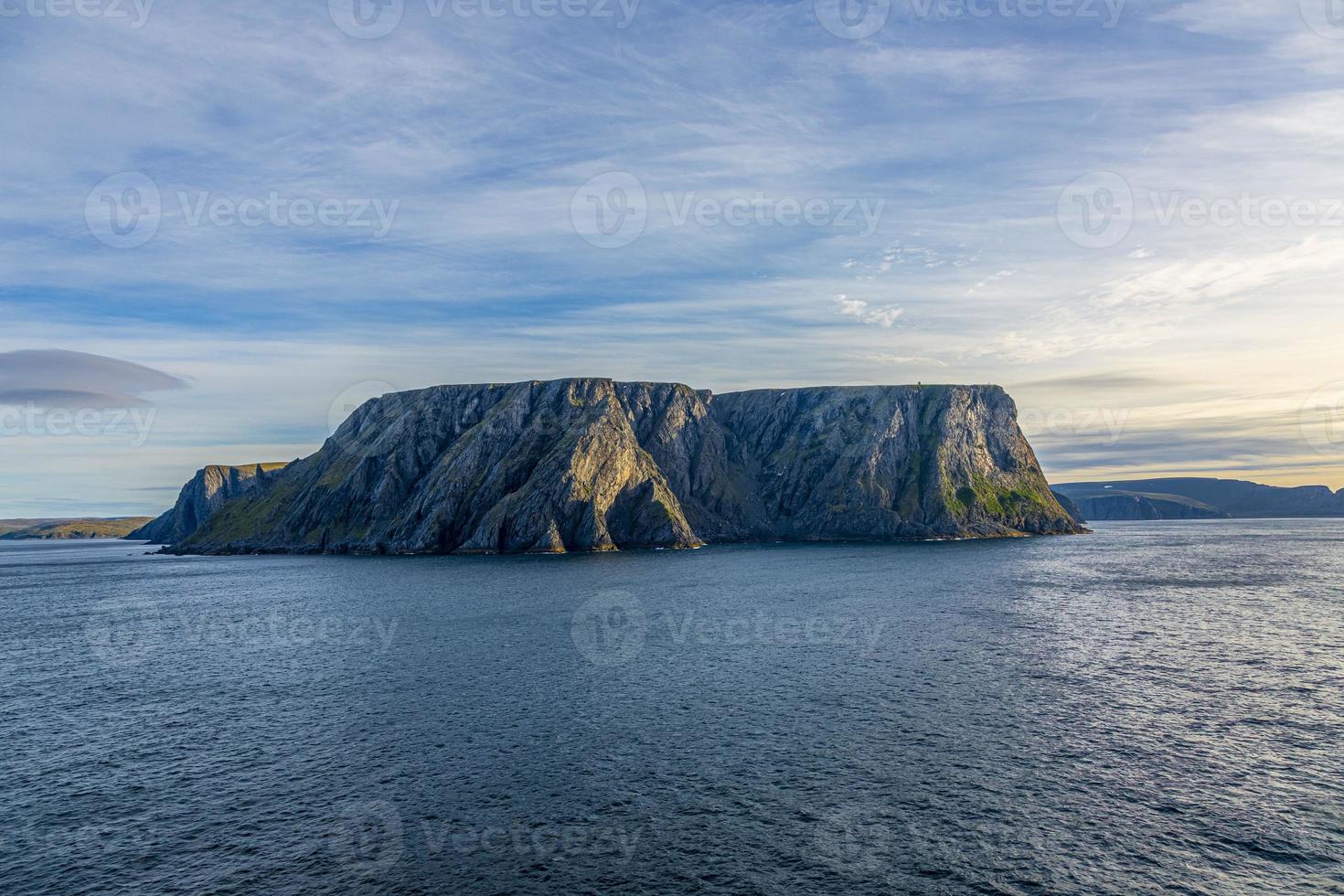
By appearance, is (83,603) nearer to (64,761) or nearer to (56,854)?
(64,761)

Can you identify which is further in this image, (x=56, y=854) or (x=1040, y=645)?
(x=1040, y=645)

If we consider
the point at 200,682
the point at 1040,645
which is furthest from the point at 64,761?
the point at 1040,645

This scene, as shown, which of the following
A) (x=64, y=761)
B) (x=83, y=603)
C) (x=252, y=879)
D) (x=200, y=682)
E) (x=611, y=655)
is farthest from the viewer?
(x=83, y=603)

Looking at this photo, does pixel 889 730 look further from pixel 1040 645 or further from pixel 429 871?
pixel 1040 645

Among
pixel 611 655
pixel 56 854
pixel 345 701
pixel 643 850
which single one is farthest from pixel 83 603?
pixel 643 850

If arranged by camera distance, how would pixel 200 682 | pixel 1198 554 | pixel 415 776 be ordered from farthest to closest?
pixel 1198 554
pixel 200 682
pixel 415 776

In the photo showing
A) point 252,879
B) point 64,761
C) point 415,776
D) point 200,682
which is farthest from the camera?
point 200,682
